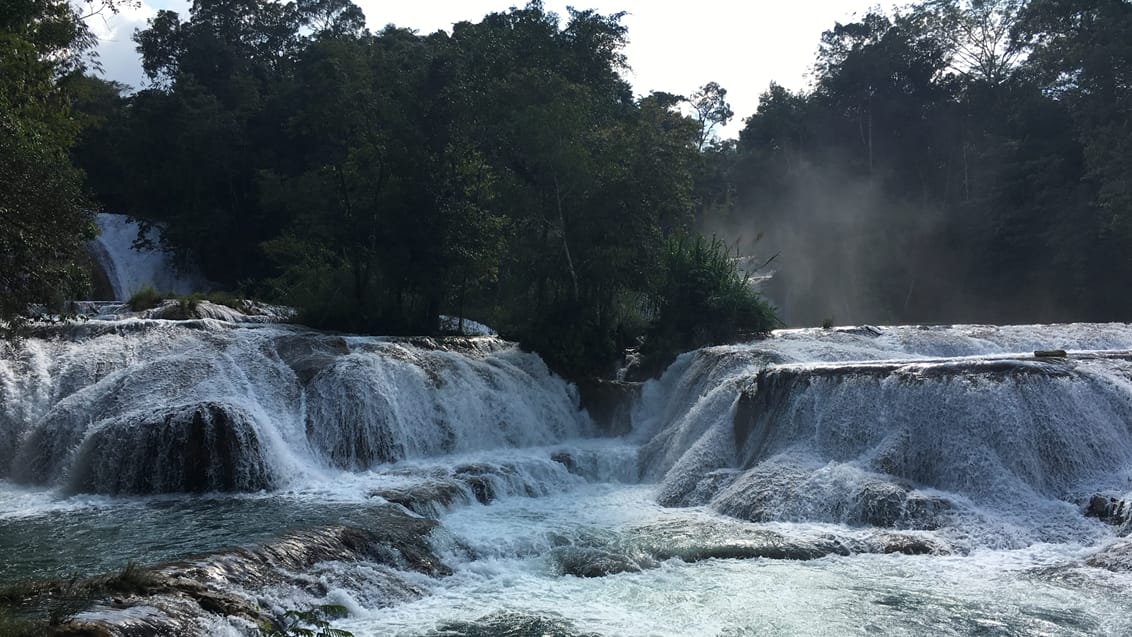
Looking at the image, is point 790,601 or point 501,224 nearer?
point 790,601

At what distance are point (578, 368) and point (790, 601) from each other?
1241 cm

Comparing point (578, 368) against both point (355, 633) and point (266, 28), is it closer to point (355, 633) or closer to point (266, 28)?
point (355, 633)

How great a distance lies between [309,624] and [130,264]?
28.1 m

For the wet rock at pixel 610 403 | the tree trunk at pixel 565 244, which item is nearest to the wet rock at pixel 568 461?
the wet rock at pixel 610 403

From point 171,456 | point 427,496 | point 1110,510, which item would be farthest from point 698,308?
point 171,456

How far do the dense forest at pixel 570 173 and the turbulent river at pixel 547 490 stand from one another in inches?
139

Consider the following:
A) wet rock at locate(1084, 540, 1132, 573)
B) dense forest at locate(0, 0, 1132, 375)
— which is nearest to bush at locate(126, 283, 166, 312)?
dense forest at locate(0, 0, 1132, 375)

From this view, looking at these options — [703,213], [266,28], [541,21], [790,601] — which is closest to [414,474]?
[790,601]

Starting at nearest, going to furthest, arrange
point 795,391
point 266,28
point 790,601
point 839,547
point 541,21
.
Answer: point 790,601 → point 839,547 → point 795,391 → point 541,21 → point 266,28

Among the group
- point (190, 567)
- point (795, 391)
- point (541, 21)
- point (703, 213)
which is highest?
point (541, 21)

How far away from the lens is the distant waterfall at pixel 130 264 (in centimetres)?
3097

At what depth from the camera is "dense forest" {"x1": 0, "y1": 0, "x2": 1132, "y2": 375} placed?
21484 mm

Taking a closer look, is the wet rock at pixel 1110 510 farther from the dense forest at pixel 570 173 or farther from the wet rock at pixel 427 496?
the dense forest at pixel 570 173

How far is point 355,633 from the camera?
8.05 m
